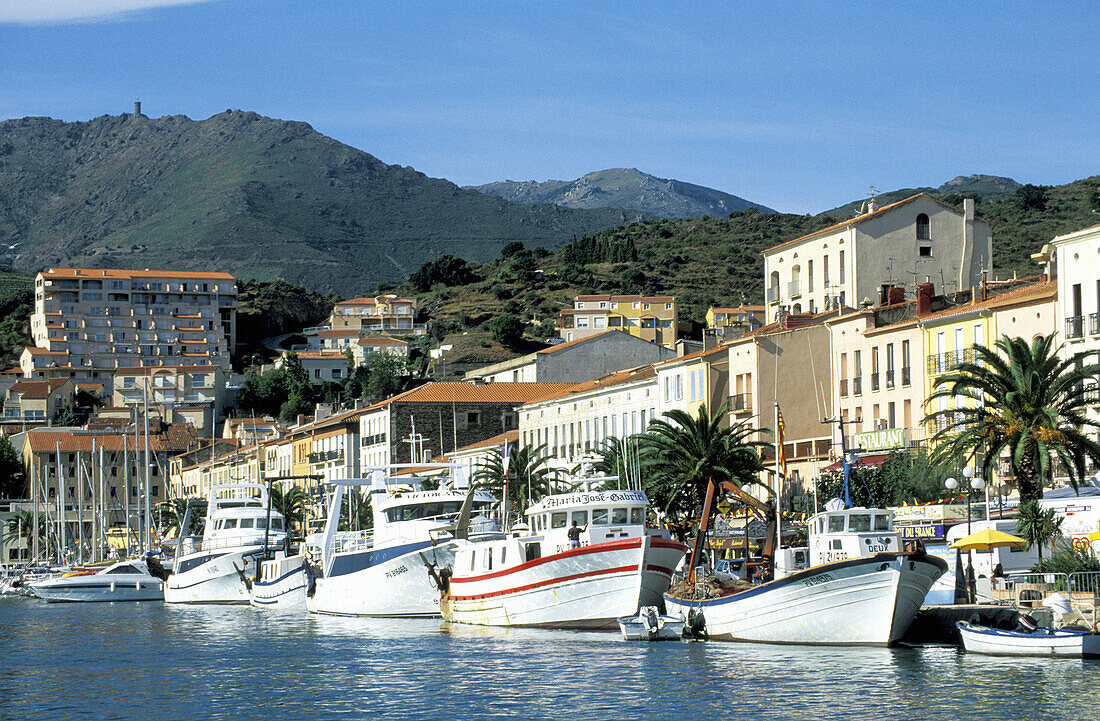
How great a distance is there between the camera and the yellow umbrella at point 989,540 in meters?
45.8

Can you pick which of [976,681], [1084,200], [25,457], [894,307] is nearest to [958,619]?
[976,681]

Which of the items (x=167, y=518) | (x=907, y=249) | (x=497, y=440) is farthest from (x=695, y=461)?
(x=167, y=518)

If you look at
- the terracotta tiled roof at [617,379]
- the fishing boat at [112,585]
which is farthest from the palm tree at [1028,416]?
the fishing boat at [112,585]

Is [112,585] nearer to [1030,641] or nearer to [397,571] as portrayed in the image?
[397,571]

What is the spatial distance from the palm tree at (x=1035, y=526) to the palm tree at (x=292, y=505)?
79514 millimetres

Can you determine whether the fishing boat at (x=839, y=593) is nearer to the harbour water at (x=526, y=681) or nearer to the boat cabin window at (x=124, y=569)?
the harbour water at (x=526, y=681)

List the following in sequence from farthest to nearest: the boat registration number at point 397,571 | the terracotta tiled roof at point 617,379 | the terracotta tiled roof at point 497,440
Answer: the terracotta tiled roof at point 497,440
the terracotta tiled roof at point 617,379
the boat registration number at point 397,571

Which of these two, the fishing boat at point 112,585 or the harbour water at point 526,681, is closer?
the harbour water at point 526,681

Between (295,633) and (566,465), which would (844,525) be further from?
(566,465)

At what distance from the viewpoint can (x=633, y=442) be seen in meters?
79.4

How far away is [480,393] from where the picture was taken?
402ft

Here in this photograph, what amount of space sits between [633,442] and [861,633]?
34.7m

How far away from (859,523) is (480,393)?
76.7 m

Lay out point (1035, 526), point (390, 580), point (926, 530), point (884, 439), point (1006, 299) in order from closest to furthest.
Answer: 1. point (1035, 526)
2. point (926, 530)
3. point (390, 580)
4. point (1006, 299)
5. point (884, 439)
